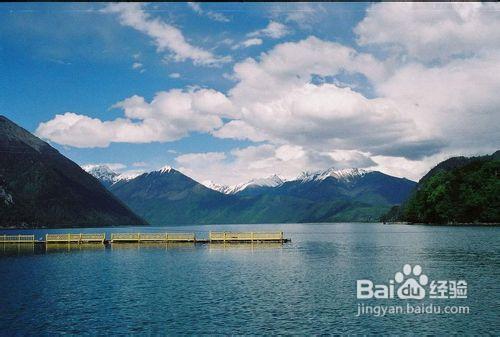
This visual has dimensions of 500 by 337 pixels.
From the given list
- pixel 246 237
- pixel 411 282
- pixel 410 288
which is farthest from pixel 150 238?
pixel 410 288

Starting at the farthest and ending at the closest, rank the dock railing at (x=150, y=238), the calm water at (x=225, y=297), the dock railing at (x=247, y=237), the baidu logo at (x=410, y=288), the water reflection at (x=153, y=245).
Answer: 1. the dock railing at (x=150, y=238)
2. the dock railing at (x=247, y=237)
3. the water reflection at (x=153, y=245)
4. the baidu logo at (x=410, y=288)
5. the calm water at (x=225, y=297)

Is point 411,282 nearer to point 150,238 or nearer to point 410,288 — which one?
point 410,288

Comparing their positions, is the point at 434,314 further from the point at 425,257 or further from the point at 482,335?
the point at 425,257

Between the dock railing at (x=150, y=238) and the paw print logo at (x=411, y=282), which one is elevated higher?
the paw print logo at (x=411, y=282)

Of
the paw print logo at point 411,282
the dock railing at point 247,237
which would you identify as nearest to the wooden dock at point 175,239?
the dock railing at point 247,237

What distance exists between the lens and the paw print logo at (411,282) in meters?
47.2

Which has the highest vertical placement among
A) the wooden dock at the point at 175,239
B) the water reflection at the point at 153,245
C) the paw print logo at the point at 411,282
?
the paw print logo at the point at 411,282

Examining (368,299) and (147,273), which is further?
(147,273)

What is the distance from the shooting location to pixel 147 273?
2613 inches

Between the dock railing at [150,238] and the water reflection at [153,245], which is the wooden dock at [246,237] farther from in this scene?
the water reflection at [153,245]

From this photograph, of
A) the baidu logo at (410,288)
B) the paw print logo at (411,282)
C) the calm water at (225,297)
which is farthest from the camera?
the paw print logo at (411,282)

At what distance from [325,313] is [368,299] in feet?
27.7

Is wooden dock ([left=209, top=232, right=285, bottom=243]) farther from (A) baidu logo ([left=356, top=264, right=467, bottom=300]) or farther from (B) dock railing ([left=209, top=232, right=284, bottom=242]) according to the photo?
(A) baidu logo ([left=356, top=264, right=467, bottom=300])

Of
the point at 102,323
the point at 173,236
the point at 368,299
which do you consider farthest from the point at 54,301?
the point at 173,236
